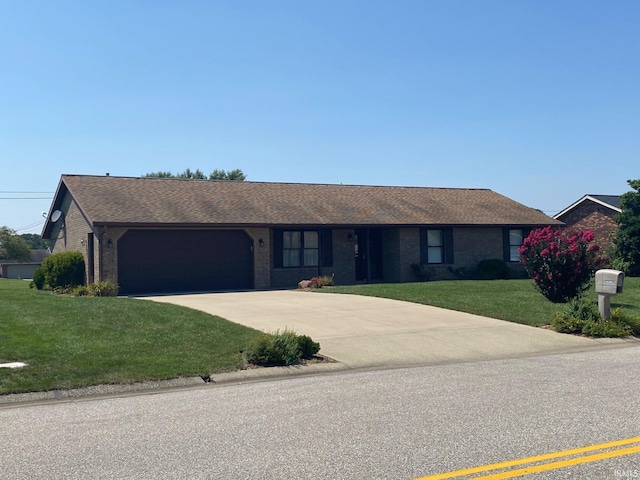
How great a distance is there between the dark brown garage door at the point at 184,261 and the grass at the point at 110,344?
7.21 metres

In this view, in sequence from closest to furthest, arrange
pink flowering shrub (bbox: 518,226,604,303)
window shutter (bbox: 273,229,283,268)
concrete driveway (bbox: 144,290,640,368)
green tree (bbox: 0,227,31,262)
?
concrete driveway (bbox: 144,290,640,368), pink flowering shrub (bbox: 518,226,604,303), window shutter (bbox: 273,229,283,268), green tree (bbox: 0,227,31,262)

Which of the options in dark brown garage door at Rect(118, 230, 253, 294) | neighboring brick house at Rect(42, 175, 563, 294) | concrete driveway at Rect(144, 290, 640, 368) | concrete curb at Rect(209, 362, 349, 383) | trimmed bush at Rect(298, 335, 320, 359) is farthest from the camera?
neighboring brick house at Rect(42, 175, 563, 294)

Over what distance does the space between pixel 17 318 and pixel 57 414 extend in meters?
8.05

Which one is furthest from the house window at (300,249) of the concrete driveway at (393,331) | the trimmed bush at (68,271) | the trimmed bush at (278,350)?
the trimmed bush at (278,350)

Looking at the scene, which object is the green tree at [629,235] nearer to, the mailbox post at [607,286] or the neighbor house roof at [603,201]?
the neighbor house roof at [603,201]

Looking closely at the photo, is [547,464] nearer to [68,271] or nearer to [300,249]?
[300,249]

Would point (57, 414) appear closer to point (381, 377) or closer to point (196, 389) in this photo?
point (196, 389)

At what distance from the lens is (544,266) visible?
17.7m

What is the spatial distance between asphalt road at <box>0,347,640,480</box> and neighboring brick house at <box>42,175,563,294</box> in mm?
15733

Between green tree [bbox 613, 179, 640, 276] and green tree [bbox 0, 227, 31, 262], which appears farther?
green tree [bbox 0, 227, 31, 262]

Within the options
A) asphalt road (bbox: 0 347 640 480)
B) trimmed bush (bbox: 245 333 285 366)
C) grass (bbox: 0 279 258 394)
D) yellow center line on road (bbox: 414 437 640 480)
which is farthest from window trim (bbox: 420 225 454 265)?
yellow center line on road (bbox: 414 437 640 480)

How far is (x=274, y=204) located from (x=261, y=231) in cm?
258

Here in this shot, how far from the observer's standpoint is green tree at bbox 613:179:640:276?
30984 mm

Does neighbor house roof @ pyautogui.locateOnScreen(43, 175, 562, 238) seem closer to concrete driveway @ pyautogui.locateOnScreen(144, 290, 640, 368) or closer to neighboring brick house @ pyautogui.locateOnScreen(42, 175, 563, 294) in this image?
neighboring brick house @ pyautogui.locateOnScreen(42, 175, 563, 294)
